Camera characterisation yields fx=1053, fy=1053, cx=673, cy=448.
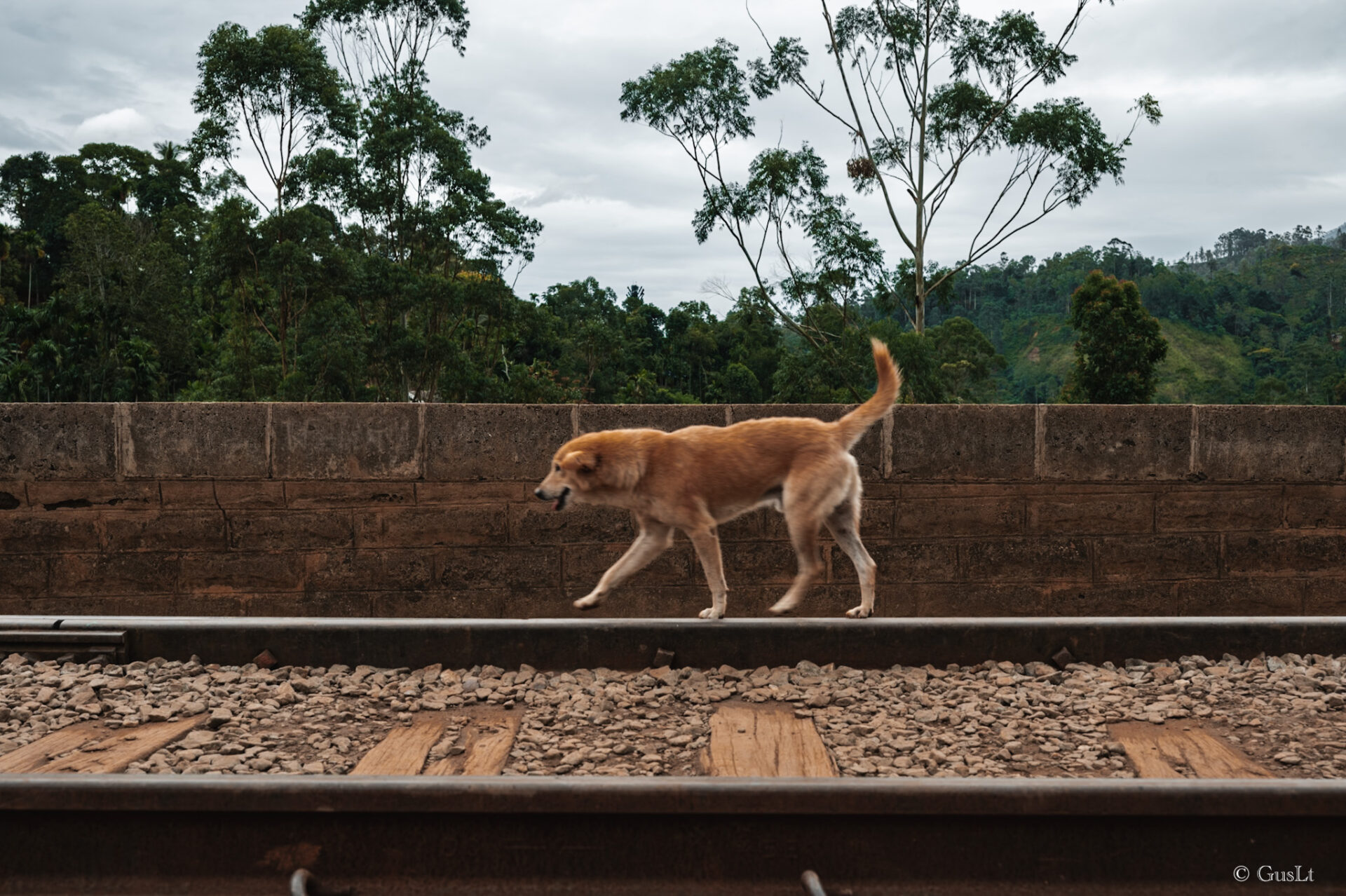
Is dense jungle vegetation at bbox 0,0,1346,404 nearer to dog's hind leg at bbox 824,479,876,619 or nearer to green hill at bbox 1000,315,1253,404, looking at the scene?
green hill at bbox 1000,315,1253,404

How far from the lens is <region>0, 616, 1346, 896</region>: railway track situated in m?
2.68

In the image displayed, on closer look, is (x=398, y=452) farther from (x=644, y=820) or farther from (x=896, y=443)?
(x=644, y=820)

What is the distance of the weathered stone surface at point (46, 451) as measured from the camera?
6.80m

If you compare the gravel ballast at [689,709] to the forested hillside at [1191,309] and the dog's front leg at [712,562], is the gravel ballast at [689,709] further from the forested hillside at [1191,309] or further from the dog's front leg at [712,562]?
the forested hillside at [1191,309]

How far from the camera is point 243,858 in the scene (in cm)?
276

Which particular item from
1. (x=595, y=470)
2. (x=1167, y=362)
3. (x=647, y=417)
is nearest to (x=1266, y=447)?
(x=647, y=417)

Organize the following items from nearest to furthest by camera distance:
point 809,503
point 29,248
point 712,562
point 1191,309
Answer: point 809,503 → point 712,562 → point 29,248 → point 1191,309

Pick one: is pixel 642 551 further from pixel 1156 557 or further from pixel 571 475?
pixel 1156 557

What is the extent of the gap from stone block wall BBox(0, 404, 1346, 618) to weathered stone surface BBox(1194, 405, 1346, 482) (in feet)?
0.05

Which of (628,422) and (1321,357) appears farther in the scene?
(1321,357)

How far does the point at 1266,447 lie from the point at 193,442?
7.08m

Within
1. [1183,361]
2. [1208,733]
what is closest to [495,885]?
[1208,733]

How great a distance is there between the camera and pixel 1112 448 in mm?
7027

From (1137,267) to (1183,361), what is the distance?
16.3 metres
